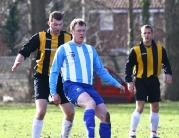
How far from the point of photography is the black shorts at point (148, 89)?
1170 cm

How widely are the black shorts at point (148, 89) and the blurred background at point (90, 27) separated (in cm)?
1573

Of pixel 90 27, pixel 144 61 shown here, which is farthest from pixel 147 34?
pixel 90 27

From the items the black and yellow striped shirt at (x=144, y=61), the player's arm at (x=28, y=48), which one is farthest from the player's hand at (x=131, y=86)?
the player's arm at (x=28, y=48)

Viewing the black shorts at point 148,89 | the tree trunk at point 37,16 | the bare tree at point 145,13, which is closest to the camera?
the black shorts at point 148,89

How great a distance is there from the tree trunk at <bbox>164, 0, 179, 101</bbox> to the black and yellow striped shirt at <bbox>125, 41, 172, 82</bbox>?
16.1 m

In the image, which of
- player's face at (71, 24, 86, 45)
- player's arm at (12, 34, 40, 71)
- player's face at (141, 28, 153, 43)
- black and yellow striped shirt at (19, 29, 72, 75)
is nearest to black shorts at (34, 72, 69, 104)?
black and yellow striped shirt at (19, 29, 72, 75)

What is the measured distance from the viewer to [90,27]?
144ft

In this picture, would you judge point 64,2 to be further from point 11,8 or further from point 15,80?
point 15,80

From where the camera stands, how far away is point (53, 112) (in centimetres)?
1984

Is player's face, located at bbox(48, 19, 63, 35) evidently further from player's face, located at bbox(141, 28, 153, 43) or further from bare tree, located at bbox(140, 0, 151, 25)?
bare tree, located at bbox(140, 0, 151, 25)

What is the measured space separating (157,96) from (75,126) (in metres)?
3.41

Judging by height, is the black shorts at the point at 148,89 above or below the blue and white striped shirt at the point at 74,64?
below

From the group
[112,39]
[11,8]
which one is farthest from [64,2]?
[112,39]

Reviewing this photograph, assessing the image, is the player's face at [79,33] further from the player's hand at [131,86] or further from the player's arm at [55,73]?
the player's hand at [131,86]
